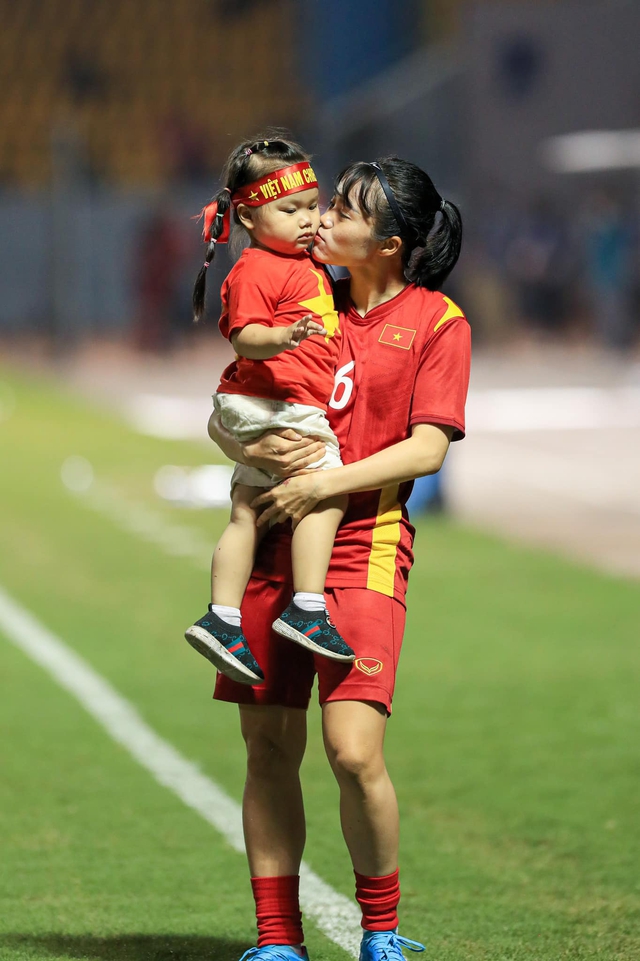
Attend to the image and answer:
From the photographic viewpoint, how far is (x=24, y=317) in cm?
3253

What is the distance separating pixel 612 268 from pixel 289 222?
69.7ft

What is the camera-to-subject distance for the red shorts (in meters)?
3.51

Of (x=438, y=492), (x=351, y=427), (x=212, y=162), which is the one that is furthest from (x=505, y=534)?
(x=212, y=162)

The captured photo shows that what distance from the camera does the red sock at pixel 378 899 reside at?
141 inches

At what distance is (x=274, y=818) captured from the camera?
3.74m

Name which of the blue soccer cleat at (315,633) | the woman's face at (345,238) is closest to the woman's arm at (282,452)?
the blue soccer cleat at (315,633)

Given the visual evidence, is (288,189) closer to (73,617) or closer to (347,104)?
(73,617)

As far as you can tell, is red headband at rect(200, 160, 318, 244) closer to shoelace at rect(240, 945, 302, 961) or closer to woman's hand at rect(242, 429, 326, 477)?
woman's hand at rect(242, 429, 326, 477)

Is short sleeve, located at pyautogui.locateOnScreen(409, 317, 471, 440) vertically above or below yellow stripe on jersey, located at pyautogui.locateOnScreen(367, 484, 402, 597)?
above

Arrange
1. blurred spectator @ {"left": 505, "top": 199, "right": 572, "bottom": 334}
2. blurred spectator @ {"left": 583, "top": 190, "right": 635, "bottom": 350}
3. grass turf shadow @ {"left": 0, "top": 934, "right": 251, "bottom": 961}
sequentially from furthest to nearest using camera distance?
blurred spectator @ {"left": 505, "top": 199, "right": 572, "bottom": 334}, blurred spectator @ {"left": 583, "top": 190, "right": 635, "bottom": 350}, grass turf shadow @ {"left": 0, "top": 934, "right": 251, "bottom": 961}

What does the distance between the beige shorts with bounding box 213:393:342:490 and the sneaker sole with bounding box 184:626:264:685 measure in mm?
397

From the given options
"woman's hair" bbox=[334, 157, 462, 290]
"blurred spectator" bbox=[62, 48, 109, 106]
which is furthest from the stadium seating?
"woman's hair" bbox=[334, 157, 462, 290]

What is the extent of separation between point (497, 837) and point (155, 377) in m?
21.2

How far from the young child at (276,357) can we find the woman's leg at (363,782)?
0.15 metres
